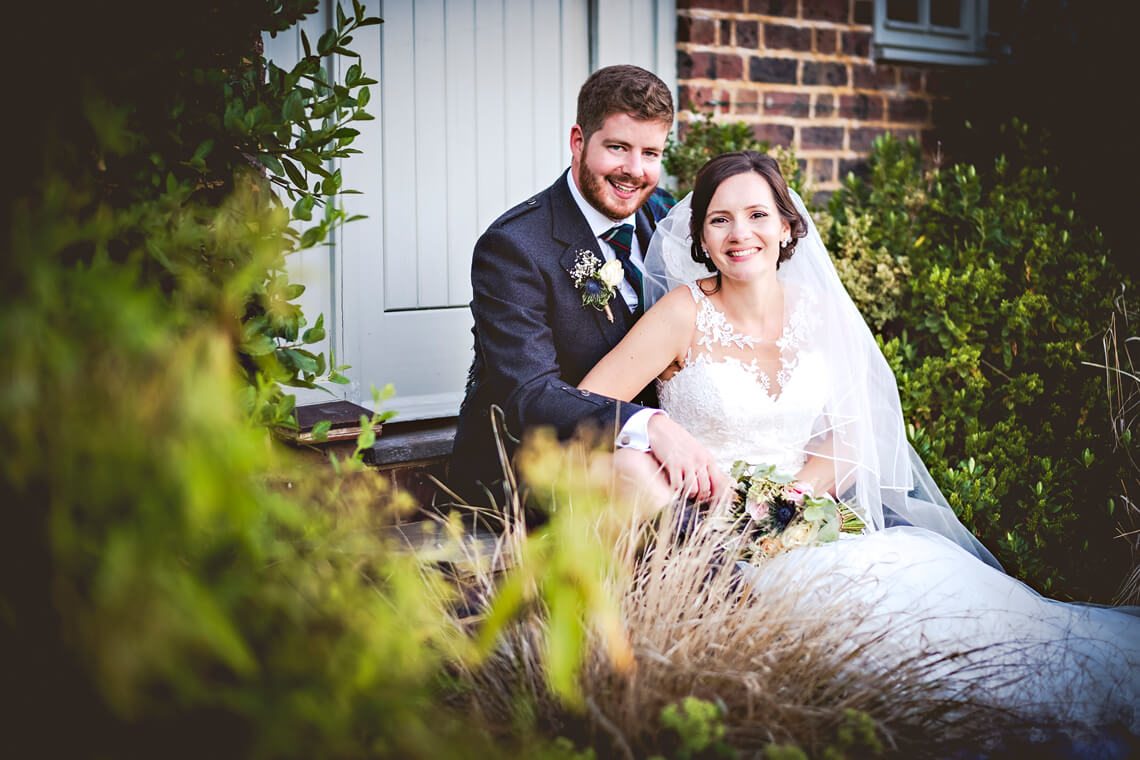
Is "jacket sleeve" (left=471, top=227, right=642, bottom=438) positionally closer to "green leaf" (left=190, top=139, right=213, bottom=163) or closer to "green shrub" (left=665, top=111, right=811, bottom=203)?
"green leaf" (left=190, top=139, right=213, bottom=163)

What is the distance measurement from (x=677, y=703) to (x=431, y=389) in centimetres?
242

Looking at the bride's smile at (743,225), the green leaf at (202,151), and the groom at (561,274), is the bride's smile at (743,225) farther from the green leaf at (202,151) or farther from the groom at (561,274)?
the green leaf at (202,151)

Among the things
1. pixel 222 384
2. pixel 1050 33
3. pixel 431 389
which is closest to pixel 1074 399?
pixel 1050 33

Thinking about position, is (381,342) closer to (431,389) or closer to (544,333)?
(431,389)

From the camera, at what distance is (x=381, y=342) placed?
3695mm

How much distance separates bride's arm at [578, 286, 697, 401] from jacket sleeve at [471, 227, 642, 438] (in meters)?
0.18

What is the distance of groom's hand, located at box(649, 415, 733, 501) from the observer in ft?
8.45

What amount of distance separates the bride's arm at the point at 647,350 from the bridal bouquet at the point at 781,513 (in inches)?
20.1

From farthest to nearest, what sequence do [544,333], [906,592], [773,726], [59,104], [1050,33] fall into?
[1050,33]
[544,333]
[906,592]
[773,726]
[59,104]

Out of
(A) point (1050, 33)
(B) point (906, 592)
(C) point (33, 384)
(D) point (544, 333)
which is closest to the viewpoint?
(C) point (33, 384)

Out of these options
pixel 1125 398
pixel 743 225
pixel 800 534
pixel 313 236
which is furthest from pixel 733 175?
pixel 1125 398

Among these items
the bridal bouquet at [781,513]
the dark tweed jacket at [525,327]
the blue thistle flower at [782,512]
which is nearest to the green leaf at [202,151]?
the dark tweed jacket at [525,327]

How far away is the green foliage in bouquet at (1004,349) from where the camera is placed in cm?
351

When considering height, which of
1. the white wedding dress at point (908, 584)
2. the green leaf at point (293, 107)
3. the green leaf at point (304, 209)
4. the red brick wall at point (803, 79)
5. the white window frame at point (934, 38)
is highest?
the white window frame at point (934, 38)
